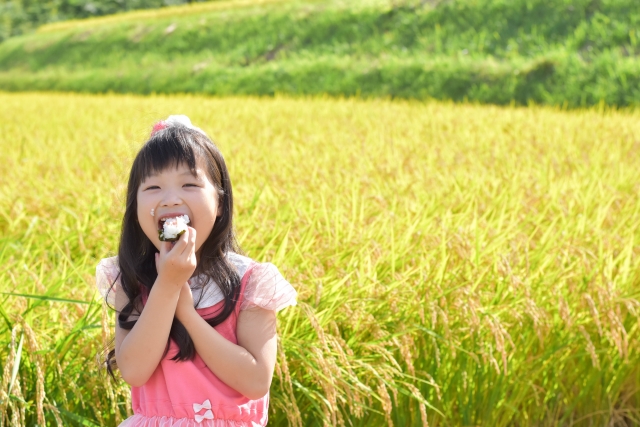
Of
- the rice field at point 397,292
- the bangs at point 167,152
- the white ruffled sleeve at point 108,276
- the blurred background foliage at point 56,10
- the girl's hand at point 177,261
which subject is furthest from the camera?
the blurred background foliage at point 56,10

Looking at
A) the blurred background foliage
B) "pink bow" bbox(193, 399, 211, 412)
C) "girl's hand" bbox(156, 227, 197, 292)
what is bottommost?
the blurred background foliage

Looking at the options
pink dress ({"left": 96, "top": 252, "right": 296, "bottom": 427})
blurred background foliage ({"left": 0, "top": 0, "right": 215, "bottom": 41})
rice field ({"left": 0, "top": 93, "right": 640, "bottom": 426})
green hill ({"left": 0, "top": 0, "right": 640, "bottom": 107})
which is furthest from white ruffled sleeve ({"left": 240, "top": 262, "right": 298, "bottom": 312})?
blurred background foliage ({"left": 0, "top": 0, "right": 215, "bottom": 41})

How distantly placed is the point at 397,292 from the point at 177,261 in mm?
1000

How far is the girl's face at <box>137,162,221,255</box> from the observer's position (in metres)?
1.25

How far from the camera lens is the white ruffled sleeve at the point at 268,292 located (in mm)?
1303

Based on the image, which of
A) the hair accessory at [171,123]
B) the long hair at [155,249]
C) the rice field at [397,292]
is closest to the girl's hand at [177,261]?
the long hair at [155,249]

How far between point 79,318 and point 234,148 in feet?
10.1

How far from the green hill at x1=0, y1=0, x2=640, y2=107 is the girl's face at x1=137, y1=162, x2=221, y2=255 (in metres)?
8.77

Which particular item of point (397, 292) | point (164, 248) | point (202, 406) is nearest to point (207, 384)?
point (202, 406)

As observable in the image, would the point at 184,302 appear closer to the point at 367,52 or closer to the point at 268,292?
the point at 268,292

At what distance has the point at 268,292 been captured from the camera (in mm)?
1306

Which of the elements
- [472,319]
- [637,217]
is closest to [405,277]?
[472,319]

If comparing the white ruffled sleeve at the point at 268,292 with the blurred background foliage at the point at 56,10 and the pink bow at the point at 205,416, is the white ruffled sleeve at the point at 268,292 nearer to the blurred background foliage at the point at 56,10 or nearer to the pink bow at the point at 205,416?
the pink bow at the point at 205,416

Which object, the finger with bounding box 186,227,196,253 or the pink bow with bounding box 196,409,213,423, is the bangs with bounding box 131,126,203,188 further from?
the pink bow with bounding box 196,409,213,423
